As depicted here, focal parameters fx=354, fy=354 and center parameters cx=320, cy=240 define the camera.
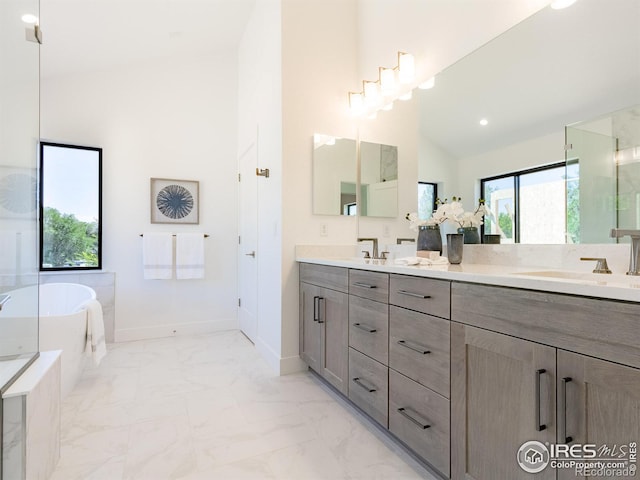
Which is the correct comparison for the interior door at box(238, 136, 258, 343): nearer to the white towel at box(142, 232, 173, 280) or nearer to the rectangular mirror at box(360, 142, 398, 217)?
the white towel at box(142, 232, 173, 280)

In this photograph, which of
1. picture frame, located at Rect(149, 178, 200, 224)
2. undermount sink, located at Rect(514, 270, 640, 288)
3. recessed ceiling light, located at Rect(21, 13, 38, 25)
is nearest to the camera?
undermount sink, located at Rect(514, 270, 640, 288)

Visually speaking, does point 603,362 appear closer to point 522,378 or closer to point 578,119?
point 522,378

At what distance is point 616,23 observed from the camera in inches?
53.9

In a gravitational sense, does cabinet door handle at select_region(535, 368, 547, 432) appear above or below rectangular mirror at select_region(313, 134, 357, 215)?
below

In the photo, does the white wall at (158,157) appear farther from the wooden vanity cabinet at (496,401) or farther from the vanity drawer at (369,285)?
the wooden vanity cabinet at (496,401)

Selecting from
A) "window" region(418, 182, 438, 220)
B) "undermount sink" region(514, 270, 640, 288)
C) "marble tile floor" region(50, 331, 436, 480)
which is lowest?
"marble tile floor" region(50, 331, 436, 480)

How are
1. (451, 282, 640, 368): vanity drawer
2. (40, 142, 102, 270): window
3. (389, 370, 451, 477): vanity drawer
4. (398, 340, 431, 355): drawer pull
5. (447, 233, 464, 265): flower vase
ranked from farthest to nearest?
(40, 142, 102, 270): window, (447, 233, 464, 265): flower vase, (398, 340, 431, 355): drawer pull, (389, 370, 451, 477): vanity drawer, (451, 282, 640, 368): vanity drawer

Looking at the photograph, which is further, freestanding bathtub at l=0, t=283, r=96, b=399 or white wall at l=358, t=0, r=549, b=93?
white wall at l=358, t=0, r=549, b=93

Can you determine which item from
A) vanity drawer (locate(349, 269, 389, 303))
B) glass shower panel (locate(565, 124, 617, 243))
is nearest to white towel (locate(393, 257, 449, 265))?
vanity drawer (locate(349, 269, 389, 303))

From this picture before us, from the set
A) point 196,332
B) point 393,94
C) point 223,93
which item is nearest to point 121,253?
point 196,332

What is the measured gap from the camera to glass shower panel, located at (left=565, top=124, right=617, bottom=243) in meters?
1.39

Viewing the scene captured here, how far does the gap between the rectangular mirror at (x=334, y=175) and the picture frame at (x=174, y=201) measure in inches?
67.3

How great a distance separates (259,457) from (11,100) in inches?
73.8

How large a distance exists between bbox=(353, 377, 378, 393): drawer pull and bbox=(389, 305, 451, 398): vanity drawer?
0.21 meters
